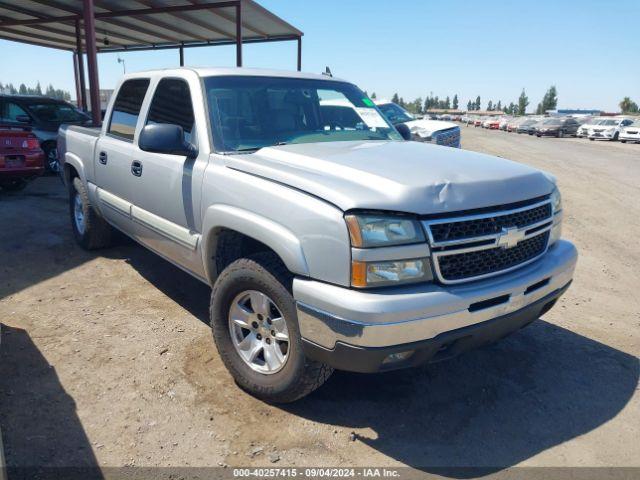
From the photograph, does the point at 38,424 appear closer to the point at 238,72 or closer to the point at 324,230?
the point at 324,230

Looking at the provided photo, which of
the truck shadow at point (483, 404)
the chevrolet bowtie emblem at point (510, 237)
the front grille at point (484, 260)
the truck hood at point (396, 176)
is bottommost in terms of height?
the truck shadow at point (483, 404)

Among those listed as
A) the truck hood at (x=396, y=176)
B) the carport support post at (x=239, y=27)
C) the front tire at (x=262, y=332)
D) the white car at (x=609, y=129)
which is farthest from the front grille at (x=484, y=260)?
the white car at (x=609, y=129)

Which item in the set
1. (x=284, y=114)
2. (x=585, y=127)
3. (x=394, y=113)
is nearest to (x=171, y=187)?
(x=284, y=114)

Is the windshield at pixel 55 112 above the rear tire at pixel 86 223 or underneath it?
above

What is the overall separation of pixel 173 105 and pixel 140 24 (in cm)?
1359

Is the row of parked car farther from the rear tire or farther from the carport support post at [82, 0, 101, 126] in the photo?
the rear tire

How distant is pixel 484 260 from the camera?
2.49 meters

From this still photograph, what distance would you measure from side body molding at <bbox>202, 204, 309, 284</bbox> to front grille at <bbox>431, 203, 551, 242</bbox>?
666 millimetres

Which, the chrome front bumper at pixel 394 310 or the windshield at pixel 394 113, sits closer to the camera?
the chrome front bumper at pixel 394 310

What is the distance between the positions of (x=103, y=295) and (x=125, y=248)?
145cm

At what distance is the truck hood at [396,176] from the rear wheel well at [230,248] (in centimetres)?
44

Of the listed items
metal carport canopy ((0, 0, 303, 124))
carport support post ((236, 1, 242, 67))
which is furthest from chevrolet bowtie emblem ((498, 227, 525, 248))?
carport support post ((236, 1, 242, 67))

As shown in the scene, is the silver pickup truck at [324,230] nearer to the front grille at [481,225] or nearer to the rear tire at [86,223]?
the front grille at [481,225]

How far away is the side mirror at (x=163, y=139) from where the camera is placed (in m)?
3.00
